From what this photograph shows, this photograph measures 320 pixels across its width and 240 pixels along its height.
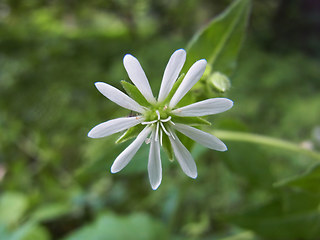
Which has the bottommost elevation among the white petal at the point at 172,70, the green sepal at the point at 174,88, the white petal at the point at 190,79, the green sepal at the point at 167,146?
the green sepal at the point at 167,146

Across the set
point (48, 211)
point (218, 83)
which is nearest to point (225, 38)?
point (218, 83)

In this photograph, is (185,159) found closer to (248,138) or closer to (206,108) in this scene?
(206,108)

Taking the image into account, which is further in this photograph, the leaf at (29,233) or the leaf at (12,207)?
the leaf at (12,207)

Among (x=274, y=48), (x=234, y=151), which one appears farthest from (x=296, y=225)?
(x=274, y=48)

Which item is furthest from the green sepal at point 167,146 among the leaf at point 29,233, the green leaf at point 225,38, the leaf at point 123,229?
the leaf at point 29,233

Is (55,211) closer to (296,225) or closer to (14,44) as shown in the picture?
(296,225)

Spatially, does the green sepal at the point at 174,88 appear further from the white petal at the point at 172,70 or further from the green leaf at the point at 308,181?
the green leaf at the point at 308,181
